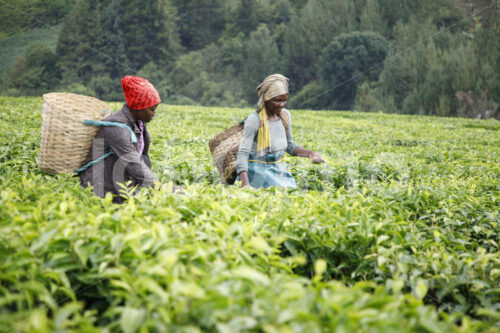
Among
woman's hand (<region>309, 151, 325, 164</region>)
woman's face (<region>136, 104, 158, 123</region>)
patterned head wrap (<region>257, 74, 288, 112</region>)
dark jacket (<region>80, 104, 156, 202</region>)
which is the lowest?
woman's hand (<region>309, 151, 325, 164</region>)

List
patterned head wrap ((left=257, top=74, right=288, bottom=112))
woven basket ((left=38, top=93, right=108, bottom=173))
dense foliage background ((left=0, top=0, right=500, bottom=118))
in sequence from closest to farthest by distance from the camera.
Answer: woven basket ((left=38, top=93, right=108, bottom=173)) < patterned head wrap ((left=257, top=74, right=288, bottom=112)) < dense foliage background ((left=0, top=0, right=500, bottom=118))

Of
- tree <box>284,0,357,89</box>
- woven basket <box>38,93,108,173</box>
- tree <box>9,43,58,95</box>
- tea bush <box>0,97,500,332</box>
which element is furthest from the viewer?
tree <box>284,0,357,89</box>

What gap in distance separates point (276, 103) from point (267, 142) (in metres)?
0.37

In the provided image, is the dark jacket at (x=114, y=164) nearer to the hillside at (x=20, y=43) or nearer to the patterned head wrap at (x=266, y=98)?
the patterned head wrap at (x=266, y=98)

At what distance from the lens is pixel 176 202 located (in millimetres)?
2281

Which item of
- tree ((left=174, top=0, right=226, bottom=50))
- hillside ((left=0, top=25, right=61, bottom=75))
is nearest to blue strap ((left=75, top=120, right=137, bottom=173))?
hillside ((left=0, top=25, right=61, bottom=75))

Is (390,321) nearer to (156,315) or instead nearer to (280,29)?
(156,315)

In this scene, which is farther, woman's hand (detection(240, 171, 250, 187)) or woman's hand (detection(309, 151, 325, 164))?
woman's hand (detection(309, 151, 325, 164))

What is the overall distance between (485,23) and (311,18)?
23.3 metres

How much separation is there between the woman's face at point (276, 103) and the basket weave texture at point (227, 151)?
1.41ft

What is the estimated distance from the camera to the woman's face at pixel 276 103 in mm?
3551

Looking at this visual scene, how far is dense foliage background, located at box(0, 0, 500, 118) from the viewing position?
102 feet

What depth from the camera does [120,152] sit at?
9.77ft

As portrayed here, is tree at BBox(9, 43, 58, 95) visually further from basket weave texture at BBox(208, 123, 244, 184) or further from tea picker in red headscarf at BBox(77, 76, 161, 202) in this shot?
tea picker in red headscarf at BBox(77, 76, 161, 202)
